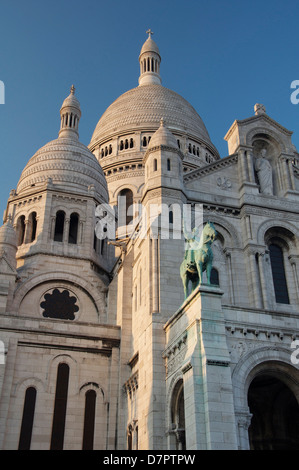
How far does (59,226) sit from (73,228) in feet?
3.20

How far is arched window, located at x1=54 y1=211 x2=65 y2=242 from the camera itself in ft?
126

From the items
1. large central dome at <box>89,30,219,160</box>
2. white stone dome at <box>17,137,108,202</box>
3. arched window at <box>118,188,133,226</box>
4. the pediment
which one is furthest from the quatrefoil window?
large central dome at <box>89,30,219,160</box>

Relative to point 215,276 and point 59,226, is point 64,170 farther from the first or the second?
point 215,276

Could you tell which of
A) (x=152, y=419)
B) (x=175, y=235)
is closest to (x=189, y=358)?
(x=152, y=419)

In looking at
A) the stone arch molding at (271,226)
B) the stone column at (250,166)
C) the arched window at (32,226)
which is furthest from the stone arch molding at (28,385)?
the stone column at (250,166)

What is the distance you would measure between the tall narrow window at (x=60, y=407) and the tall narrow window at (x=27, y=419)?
3.56ft

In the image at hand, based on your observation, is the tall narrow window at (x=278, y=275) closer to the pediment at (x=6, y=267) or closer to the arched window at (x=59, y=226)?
the pediment at (x=6, y=267)

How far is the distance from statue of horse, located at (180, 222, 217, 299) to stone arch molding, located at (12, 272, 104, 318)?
1215 centimetres

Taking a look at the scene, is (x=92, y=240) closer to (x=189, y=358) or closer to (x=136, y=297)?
(x=136, y=297)

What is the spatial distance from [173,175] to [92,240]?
32.5ft

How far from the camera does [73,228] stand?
129 feet

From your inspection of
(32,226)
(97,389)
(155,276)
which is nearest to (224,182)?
(155,276)

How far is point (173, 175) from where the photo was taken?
30094mm

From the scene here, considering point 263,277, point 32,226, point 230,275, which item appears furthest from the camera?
point 32,226
